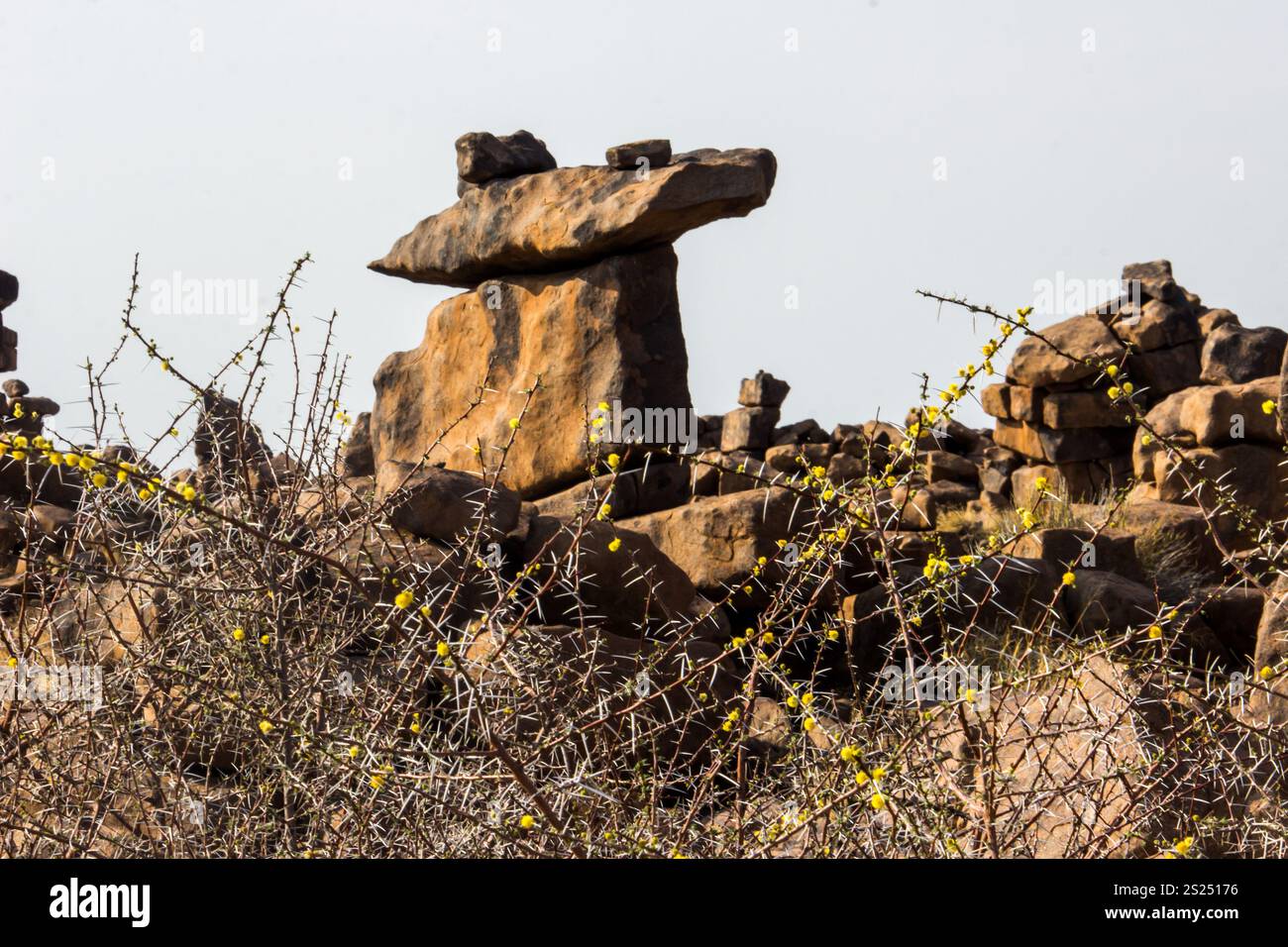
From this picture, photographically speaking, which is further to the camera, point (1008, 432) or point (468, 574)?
point (1008, 432)

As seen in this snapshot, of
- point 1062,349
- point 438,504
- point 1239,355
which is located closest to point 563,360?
point 438,504

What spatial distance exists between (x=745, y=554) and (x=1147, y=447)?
730cm

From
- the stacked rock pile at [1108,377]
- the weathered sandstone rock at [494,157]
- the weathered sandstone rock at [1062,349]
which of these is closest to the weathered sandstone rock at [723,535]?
the weathered sandstone rock at [494,157]

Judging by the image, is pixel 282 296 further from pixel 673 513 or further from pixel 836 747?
pixel 673 513

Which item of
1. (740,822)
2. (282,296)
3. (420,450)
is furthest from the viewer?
(420,450)

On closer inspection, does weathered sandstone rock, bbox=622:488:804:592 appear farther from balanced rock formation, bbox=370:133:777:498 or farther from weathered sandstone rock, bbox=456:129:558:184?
weathered sandstone rock, bbox=456:129:558:184

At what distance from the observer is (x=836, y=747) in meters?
3.19

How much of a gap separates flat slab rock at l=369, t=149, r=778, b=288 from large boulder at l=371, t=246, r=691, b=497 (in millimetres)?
244

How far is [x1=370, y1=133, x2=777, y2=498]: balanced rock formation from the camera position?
1048cm

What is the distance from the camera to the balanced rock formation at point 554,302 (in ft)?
34.4

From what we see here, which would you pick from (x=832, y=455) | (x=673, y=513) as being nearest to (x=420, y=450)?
(x=673, y=513)

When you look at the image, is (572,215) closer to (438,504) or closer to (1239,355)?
(438,504)

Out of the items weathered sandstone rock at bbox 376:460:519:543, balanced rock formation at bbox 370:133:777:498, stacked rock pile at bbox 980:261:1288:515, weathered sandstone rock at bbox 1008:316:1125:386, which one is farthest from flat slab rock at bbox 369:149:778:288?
weathered sandstone rock at bbox 1008:316:1125:386
